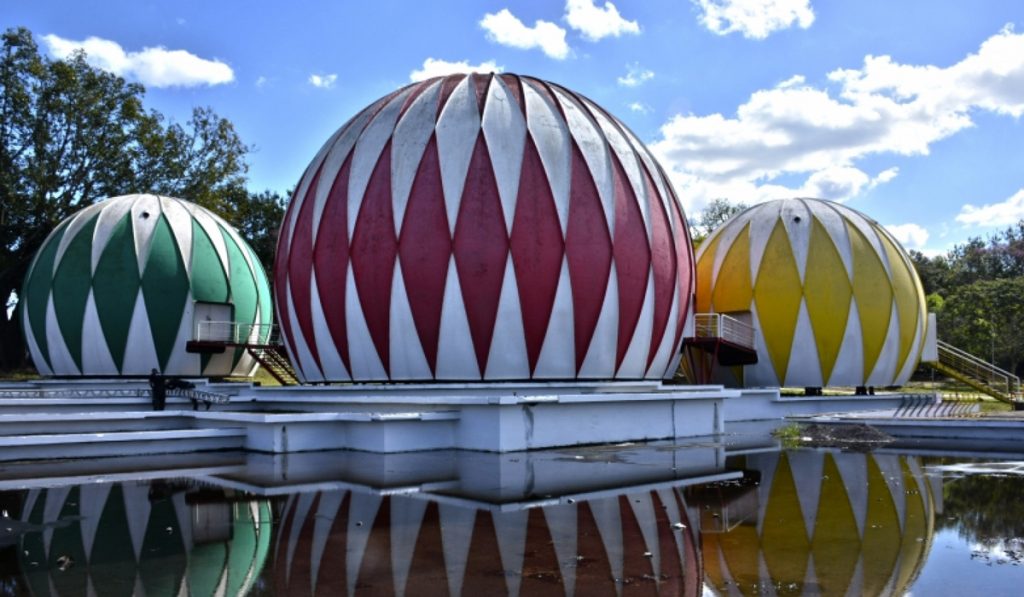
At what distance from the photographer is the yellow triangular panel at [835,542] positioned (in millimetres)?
5773

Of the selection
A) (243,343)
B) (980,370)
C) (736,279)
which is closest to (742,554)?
(736,279)

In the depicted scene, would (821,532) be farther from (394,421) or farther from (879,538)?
(394,421)

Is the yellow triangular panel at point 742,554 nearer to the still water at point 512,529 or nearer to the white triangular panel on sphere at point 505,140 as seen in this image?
the still water at point 512,529

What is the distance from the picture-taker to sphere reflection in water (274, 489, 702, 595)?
5652 millimetres

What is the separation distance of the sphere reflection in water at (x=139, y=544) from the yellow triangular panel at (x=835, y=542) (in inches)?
156

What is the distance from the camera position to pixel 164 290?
24.6 meters

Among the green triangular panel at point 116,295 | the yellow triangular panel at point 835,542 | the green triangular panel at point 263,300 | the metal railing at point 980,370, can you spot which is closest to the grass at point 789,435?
the yellow triangular panel at point 835,542

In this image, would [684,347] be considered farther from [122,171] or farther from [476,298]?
[122,171]

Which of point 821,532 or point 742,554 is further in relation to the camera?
point 821,532

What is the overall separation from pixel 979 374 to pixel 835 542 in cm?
2576

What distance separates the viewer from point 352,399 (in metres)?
Answer: 17.0

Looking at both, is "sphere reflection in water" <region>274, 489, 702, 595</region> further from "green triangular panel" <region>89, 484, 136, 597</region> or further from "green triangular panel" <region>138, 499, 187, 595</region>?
"green triangular panel" <region>89, 484, 136, 597</region>

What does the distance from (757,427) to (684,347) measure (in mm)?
2849

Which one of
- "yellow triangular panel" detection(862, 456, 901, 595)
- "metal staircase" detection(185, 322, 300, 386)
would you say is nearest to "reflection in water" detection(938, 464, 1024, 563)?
"yellow triangular panel" detection(862, 456, 901, 595)
